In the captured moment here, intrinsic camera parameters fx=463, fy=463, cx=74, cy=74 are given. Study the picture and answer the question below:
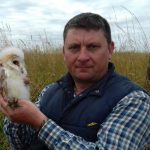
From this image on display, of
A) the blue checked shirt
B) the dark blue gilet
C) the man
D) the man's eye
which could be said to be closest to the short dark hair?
the man

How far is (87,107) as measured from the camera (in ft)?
9.25

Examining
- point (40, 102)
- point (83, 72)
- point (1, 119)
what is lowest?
point (1, 119)

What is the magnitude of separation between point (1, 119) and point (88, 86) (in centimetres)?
236

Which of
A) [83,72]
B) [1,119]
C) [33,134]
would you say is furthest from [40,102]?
[1,119]

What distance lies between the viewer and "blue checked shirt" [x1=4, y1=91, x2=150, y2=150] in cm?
258

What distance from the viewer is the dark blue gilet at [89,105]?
2748 millimetres

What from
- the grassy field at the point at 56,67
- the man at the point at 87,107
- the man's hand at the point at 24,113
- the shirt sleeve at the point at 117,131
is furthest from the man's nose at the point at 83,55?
the grassy field at the point at 56,67

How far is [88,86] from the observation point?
9.95ft

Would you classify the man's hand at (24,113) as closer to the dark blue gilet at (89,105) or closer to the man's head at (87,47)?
the dark blue gilet at (89,105)

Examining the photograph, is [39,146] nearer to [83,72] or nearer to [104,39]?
[83,72]

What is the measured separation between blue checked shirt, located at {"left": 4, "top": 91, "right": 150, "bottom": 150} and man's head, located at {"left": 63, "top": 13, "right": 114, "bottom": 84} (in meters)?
0.32

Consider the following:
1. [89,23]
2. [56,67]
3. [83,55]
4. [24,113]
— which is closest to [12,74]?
[24,113]

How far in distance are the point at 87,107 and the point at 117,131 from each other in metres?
0.30

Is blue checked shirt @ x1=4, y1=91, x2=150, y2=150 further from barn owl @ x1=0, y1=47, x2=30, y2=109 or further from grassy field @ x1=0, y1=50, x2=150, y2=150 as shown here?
grassy field @ x1=0, y1=50, x2=150, y2=150
